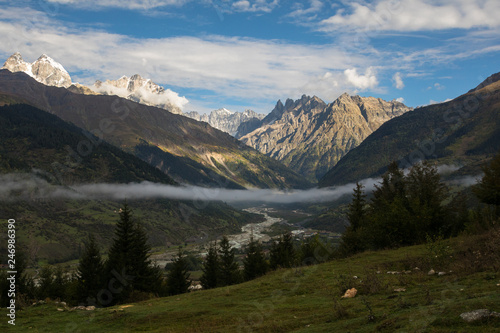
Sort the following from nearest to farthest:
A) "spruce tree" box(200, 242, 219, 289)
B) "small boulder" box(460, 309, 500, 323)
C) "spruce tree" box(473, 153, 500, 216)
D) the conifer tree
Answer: "small boulder" box(460, 309, 500, 323) < "spruce tree" box(473, 153, 500, 216) < "spruce tree" box(200, 242, 219, 289) < the conifer tree

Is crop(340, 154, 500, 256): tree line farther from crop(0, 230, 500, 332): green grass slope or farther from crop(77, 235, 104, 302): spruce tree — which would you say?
crop(77, 235, 104, 302): spruce tree

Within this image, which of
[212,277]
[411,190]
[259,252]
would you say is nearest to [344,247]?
[411,190]

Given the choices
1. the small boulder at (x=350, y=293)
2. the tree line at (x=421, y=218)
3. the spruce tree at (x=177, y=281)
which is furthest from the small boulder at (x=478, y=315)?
the spruce tree at (x=177, y=281)

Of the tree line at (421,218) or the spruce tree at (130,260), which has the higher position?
the tree line at (421,218)

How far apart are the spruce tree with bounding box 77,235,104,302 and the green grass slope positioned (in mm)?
25632

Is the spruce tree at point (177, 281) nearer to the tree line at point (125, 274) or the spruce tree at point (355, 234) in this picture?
the tree line at point (125, 274)

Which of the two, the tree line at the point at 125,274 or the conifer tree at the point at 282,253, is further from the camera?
the conifer tree at the point at 282,253

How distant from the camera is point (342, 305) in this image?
65.3 feet

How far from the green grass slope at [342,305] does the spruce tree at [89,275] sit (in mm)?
25632

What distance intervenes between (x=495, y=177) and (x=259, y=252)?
48.3 metres

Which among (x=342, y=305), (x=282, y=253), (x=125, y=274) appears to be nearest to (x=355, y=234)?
(x=282, y=253)

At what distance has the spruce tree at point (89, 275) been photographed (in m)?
55.0

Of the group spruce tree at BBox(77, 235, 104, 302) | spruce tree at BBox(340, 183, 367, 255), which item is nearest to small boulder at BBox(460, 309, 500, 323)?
spruce tree at BBox(340, 183, 367, 255)

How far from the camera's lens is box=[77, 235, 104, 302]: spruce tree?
5497 centimetres
